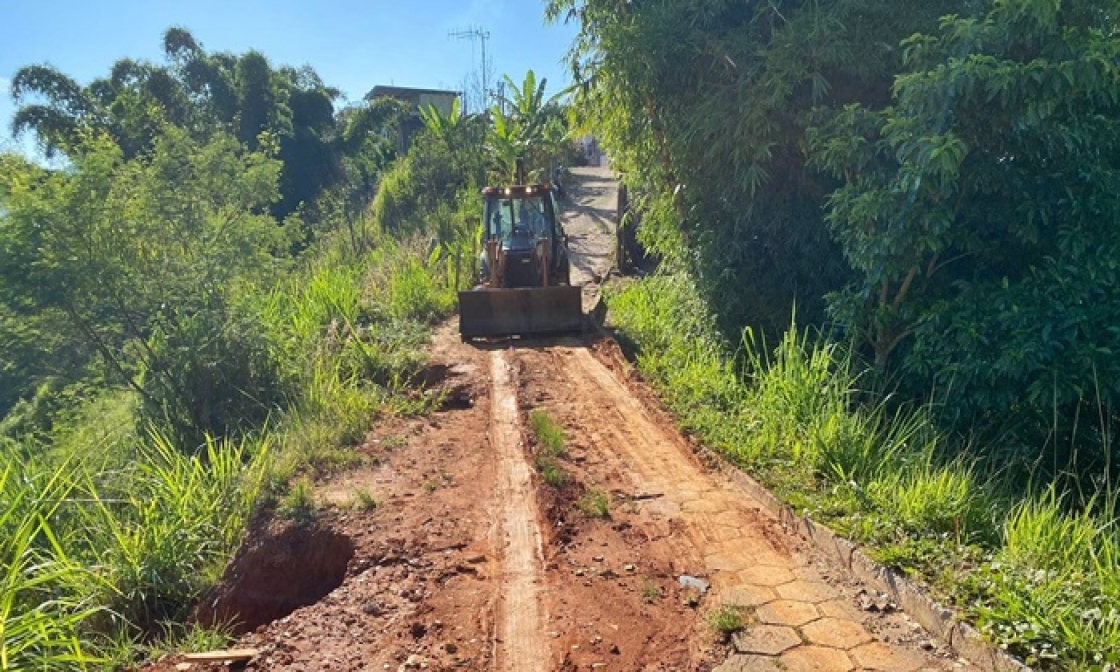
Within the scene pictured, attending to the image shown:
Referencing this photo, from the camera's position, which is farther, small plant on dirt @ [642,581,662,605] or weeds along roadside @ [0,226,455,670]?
small plant on dirt @ [642,581,662,605]

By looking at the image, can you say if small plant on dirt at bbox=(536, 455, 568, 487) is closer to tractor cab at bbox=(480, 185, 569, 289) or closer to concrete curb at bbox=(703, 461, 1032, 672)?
concrete curb at bbox=(703, 461, 1032, 672)

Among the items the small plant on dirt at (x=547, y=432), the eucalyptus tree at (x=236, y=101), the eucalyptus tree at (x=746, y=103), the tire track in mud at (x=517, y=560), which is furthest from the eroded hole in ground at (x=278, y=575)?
the eucalyptus tree at (x=236, y=101)

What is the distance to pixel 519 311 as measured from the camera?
9523mm

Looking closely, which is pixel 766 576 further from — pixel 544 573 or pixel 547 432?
pixel 547 432

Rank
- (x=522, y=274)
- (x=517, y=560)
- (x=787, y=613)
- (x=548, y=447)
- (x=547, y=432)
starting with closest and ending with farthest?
(x=787, y=613) → (x=517, y=560) → (x=548, y=447) → (x=547, y=432) → (x=522, y=274)

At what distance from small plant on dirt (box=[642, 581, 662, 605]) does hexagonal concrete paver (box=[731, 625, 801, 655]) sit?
1.54ft

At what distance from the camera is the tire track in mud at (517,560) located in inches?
121

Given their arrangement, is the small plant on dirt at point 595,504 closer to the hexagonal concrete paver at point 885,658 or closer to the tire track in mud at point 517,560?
the tire track in mud at point 517,560

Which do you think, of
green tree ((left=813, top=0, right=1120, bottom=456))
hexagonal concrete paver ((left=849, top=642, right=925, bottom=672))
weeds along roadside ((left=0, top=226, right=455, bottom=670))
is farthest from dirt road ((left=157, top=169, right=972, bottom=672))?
green tree ((left=813, top=0, right=1120, bottom=456))

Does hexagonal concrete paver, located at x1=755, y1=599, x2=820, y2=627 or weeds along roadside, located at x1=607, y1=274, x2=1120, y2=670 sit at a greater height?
weeds along roadside, located at x1=607, y1=274, x2=1120, y2=670

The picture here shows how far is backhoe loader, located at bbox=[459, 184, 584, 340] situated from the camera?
9.48 metres

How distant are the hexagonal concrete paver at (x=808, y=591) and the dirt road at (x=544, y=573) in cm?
1

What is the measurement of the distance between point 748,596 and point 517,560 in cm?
129

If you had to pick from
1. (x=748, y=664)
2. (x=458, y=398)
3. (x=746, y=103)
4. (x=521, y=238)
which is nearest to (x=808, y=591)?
(x=748, y=664)
